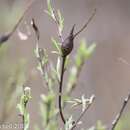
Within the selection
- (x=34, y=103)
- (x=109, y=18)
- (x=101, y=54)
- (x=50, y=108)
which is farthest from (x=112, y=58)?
(x=50, y=108)

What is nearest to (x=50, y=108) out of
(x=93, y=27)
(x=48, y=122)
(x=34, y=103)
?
(x=48, y=122)

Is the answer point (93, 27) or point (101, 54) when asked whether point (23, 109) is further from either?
point (93, 27)

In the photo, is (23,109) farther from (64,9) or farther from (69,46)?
(64,9)

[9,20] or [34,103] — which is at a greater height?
[9,20]

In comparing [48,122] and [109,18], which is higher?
[48,122]

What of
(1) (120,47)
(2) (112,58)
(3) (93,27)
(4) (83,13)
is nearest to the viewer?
(2) (112,58)

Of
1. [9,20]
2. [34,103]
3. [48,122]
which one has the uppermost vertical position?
[9,20]

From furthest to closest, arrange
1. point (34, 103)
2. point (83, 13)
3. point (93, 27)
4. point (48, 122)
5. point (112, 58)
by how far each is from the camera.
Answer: point (83, 13), point (93, 27), point (112, 58), point (34, 103), point (48, 122)

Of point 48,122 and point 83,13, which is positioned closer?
point 48,122

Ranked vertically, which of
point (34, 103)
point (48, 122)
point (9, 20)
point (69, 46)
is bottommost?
point (34, 103)

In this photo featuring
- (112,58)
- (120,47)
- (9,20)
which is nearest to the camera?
(9,20)
